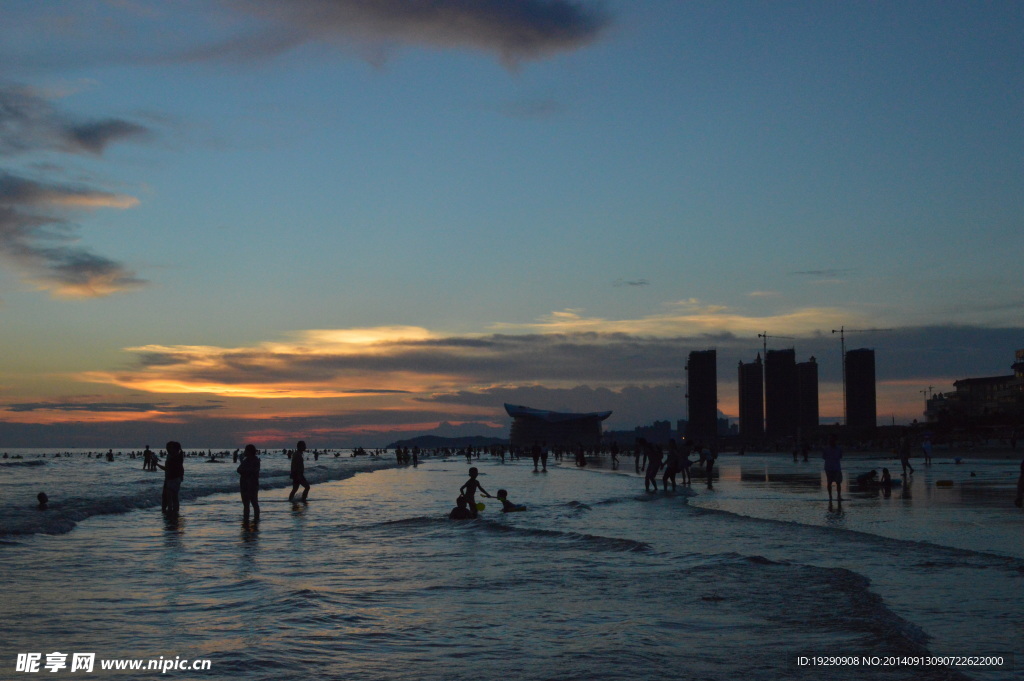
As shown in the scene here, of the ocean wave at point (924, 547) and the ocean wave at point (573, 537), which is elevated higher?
the ocean wave at point (924, 547)

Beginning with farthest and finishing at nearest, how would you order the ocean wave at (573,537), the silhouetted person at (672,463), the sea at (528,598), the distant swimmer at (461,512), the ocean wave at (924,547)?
the silhouetted person at (672,463) → the distant swimmer at (461,512) → the ocean wave at (573,537) → the ocean wave at (924,547) → the sea at (528,598)

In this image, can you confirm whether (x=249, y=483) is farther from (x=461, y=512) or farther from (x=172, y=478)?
(x=461, y=512)

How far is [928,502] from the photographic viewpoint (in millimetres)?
22547

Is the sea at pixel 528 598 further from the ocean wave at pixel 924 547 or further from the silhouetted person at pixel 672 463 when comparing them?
the silhouetted person at pixel 672 463

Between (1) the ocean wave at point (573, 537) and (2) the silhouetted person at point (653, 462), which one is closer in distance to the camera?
(1) the ocean wave at point (573, 537)

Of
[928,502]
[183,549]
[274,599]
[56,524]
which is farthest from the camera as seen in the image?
[928,502]

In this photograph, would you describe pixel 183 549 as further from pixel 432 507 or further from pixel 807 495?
pixel 807 495

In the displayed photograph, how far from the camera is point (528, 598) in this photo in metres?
10.2

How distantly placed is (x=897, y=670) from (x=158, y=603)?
8189mm

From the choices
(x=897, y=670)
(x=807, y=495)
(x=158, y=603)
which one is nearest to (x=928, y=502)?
(x=807, y=495)

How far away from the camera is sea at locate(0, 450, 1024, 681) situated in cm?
712

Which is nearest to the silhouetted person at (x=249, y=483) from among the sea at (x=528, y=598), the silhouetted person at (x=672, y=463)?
the sea at (x=528, y=598)

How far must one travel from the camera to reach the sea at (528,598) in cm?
712

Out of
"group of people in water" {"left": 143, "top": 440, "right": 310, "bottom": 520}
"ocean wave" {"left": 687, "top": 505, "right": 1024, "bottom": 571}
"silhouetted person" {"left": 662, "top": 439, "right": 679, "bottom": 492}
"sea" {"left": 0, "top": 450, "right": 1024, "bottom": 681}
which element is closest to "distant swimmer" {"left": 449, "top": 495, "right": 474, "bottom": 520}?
"sea" {"left": 0, "top": 450, "right": 1024, "bottom": 681}
